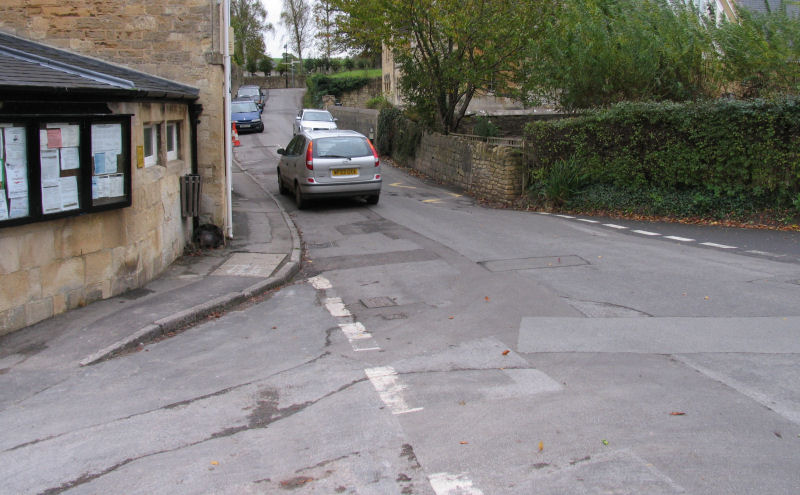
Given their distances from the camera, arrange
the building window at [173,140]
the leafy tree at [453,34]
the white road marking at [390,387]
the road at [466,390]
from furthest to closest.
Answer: the leafy tree at [453,34], the building window at [173,140], the white road marking at [390,387], the road at [466,390]

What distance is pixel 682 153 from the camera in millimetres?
14562

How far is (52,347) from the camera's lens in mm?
6613

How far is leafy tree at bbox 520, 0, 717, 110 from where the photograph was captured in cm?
1642

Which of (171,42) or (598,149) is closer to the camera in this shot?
(171,42)

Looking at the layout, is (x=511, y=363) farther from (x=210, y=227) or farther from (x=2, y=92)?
(x=210, y=227)

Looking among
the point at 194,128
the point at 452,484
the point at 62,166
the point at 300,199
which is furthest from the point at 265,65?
the point at 452,484

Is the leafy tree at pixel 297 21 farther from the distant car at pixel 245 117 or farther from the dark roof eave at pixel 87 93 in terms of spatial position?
the dark roof eave at pixel 87 93

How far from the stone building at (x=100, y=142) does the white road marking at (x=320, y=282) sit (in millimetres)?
2161

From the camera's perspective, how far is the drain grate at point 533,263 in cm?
980

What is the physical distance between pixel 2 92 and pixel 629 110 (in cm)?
1275

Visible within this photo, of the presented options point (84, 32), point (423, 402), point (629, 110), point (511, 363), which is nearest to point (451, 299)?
point (511, 363)

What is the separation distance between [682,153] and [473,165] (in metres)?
6.64

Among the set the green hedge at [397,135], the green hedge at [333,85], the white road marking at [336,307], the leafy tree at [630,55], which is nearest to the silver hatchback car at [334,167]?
the leafy tree at [630,55]

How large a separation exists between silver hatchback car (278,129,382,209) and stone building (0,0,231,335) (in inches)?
149
